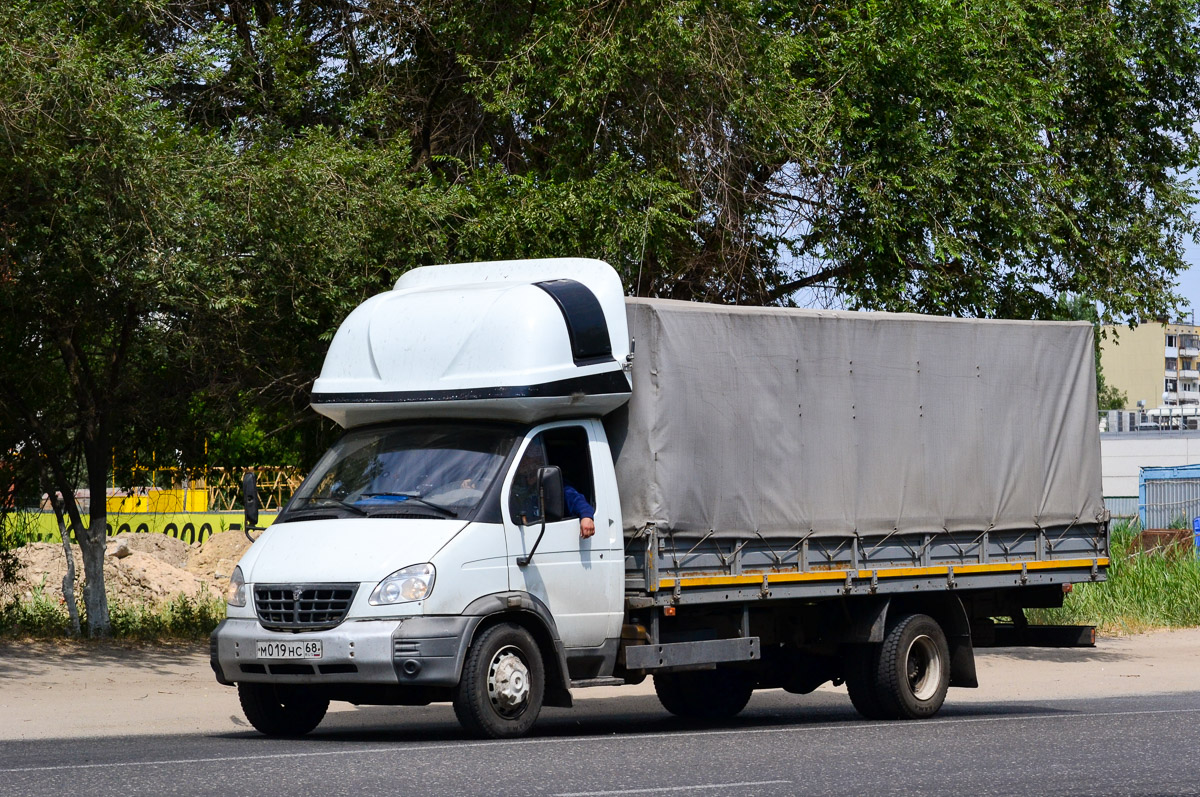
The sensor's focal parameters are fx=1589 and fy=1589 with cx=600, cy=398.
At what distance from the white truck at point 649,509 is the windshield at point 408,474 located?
0.02 metres

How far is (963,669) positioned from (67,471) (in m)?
11.9

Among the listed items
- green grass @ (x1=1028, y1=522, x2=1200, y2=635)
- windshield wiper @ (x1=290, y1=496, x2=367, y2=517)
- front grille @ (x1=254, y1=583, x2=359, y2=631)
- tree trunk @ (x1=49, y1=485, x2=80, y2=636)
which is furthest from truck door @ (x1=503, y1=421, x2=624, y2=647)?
green grass @ (x1=1028, y1=522, x2=1200, y2=635)

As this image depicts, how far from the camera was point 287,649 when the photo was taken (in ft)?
32.6

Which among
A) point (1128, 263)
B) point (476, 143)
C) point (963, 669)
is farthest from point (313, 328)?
point (1128, 263)

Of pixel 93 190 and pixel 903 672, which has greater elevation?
pixel 93 190

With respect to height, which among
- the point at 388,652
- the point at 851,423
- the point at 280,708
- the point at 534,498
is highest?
the point at 851,423

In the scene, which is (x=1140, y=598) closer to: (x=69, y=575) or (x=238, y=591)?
(x=69, y=575)

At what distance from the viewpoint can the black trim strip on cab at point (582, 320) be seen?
10734 mm

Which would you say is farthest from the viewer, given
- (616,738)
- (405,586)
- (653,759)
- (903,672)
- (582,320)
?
(903,672)

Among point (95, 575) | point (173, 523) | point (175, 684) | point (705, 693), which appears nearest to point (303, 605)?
point (705, 693)

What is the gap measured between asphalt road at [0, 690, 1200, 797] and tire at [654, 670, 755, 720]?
334mm

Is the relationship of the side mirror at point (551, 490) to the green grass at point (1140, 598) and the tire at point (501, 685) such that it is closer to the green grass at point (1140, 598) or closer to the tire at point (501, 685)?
the tire at point (501, 685)

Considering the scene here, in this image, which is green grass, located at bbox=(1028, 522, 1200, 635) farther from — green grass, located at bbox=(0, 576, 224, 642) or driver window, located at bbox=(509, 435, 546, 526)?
driver window, located at bbox=(509, 435, 546, 526)

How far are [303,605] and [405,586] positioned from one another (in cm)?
71
